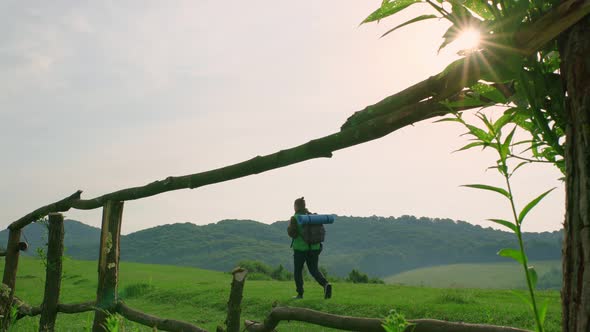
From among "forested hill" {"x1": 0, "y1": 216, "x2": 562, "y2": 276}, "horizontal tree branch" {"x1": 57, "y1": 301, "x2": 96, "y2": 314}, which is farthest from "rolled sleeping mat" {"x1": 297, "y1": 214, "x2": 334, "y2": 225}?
"forested hill" {"x1": 0, "y1": 216, "x2": 562, "y2": 276}

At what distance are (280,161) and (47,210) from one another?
4.22 meters

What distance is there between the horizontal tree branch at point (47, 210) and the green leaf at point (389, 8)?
490 cm

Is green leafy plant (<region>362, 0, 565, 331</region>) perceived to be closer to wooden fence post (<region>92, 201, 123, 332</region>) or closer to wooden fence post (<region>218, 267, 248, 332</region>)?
wooden fence post (<region>218, 267, 248, 332</region>)

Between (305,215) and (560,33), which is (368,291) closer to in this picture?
(305,215)

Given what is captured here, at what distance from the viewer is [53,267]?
5.13 metres

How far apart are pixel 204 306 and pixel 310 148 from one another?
946cm

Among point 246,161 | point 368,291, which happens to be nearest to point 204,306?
point 368,291

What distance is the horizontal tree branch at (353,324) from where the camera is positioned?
1.98 m

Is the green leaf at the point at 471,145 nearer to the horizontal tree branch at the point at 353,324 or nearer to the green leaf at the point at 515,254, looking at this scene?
the green leaf at the point at 515,254

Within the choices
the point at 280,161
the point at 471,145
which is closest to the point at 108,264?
the point at 280,161

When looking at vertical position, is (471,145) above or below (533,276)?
above

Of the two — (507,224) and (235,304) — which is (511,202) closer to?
(507,224)

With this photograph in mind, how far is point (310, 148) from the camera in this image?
7.82 ft

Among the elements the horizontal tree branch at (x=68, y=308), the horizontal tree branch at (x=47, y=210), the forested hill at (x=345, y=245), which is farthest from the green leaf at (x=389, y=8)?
the forested hill at (x=345, y=245)
